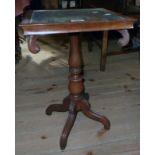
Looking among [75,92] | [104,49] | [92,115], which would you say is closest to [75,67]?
[75,92]

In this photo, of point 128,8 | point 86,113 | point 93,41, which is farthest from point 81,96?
point 93,41

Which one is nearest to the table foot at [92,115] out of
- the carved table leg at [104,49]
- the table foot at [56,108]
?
the table foot at [56,108]

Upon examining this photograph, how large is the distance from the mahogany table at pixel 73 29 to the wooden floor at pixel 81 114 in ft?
0.28

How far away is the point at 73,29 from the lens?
47.3 inches

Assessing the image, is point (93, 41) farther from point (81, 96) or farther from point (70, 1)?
point (81, 96)

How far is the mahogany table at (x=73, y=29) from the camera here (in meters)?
1.19

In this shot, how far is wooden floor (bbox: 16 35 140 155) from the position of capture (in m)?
1.55

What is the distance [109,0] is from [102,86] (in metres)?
1.31

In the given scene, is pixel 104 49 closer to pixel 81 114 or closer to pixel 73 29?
pixel 81 114

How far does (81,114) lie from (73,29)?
84 centimetres

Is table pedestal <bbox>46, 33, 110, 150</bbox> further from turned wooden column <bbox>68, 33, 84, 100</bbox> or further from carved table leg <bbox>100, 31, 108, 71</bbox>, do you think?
carved table leg <bbox>100, 31, 108, 71</bbox>

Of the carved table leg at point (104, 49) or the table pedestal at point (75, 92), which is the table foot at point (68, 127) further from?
the carved table leg at point (104, 49)

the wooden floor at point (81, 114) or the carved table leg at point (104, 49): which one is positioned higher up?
the carved table leg at point (104, 49)
